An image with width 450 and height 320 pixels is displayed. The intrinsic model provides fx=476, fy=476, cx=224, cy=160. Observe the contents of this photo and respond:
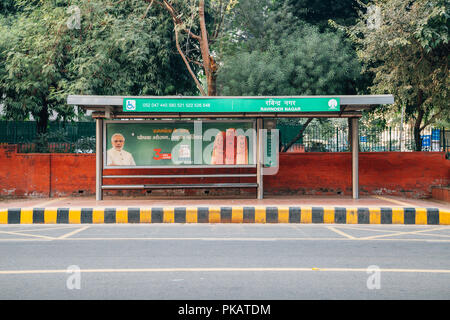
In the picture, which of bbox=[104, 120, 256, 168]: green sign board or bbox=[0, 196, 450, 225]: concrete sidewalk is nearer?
bbox=[0, 196, 450, 225]: concrete sidewalk

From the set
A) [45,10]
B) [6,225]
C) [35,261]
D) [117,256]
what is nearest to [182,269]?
[117,256]

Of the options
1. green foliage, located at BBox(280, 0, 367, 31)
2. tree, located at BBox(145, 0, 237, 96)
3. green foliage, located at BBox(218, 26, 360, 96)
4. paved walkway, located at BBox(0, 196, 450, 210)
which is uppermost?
green foliage, located at BBox(280, 0, 367, 31)

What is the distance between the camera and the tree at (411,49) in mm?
12195

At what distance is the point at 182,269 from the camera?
561 centimetres

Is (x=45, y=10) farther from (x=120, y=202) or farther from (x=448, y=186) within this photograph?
(x=448, y=186)

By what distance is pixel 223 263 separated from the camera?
5941 mm

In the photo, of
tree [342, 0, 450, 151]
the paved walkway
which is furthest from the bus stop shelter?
tree [342, 0, 450, 151]

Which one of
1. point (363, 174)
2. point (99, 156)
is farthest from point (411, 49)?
point (99, 156)

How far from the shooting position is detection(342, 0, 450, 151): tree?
40.0 ft

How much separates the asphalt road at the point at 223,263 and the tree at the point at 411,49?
5612 mm

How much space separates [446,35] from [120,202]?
9170 mm

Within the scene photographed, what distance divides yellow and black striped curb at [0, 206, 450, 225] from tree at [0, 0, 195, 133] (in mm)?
4760

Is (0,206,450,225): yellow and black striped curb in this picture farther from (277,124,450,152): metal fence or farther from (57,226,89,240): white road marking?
(277,124,450,152): metal fence

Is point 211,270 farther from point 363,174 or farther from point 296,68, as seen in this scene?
point 296,68
